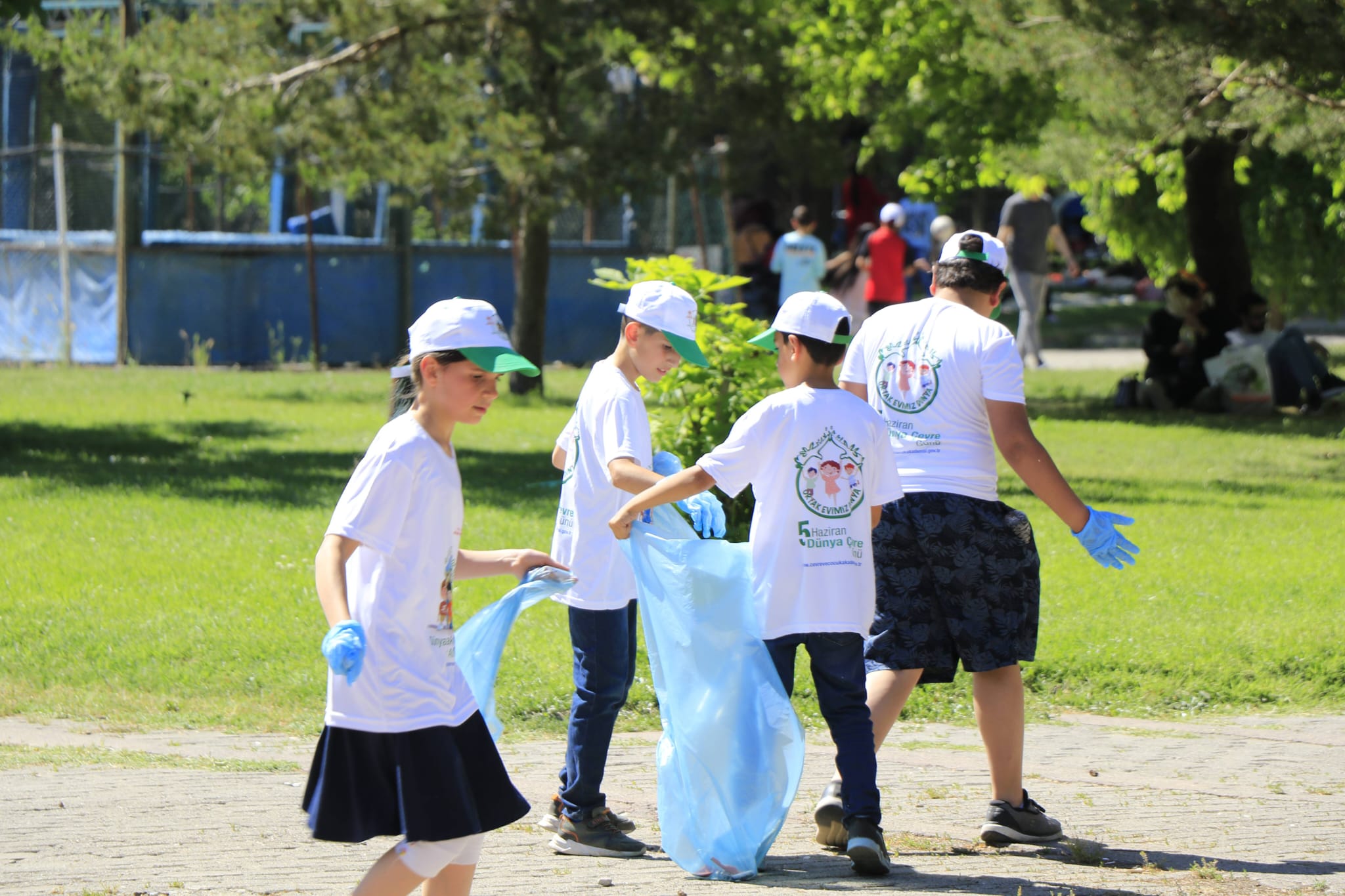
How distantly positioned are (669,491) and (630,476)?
0.17m

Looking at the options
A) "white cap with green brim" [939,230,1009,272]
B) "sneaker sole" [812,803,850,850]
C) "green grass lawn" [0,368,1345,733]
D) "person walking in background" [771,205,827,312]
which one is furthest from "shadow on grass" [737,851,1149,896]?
"person walking in background" [771,205,827,312]

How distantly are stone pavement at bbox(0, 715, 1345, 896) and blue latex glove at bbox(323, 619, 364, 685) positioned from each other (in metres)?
1.27

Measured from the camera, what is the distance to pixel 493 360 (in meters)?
3.66

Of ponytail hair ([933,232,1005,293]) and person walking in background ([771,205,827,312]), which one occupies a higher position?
person walking in background ([771,205,827,312])

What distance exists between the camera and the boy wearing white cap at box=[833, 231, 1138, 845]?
4875mm

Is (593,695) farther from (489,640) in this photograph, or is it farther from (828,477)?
(828,477)

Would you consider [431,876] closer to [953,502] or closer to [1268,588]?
[953,502]

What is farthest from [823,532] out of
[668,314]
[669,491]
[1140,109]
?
[1140,109]

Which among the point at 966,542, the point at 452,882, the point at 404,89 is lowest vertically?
the point at 452,882

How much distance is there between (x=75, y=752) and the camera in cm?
596

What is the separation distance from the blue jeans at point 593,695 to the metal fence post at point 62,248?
1644cm

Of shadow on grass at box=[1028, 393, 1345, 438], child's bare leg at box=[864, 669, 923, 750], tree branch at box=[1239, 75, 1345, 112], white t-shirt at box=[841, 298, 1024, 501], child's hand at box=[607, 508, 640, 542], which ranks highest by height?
tree branch at box=[1239, 75, 1345, 112]

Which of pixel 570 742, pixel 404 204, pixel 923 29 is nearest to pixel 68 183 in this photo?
pixel 404 204

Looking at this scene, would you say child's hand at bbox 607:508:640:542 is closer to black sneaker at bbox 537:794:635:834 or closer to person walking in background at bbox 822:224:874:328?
black sneaker at bbox 537:794:635:834
